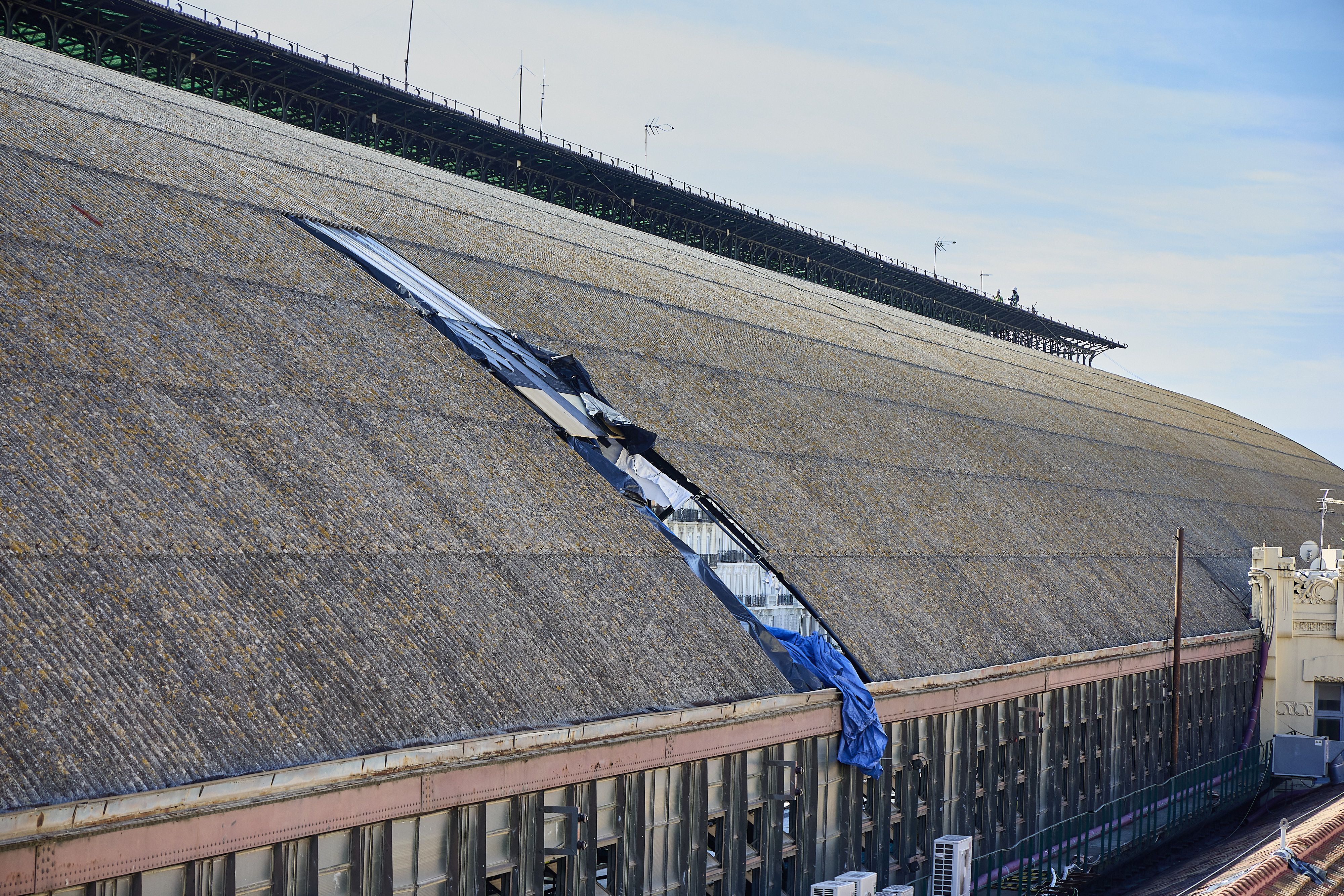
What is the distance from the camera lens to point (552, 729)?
65.8 ft

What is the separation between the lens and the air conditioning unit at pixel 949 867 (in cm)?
3042

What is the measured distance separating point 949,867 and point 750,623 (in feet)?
27.2

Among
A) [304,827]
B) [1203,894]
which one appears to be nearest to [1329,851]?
[1203,894]

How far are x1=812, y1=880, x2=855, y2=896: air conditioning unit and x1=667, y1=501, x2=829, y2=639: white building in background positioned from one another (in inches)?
231

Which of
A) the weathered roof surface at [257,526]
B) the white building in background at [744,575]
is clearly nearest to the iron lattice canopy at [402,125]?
the weathered roof surface at [257,526]

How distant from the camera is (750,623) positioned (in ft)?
90.0

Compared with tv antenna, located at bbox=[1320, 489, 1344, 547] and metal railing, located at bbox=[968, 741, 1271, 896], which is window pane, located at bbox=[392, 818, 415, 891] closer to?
metal railing, located at bbox=[968, 741, 1271, 896]

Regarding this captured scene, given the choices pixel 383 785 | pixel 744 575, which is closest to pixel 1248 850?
pixel 744 575

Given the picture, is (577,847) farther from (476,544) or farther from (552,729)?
(476,544)

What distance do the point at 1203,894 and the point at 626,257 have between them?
A: 34084 mm

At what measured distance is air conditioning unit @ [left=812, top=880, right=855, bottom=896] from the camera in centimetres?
2542

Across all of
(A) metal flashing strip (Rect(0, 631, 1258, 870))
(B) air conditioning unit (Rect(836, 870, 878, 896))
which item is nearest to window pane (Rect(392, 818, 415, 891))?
(A) metal flashing strip (Rect(0, 631, 1258, 870))

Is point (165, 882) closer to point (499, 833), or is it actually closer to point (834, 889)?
point (499, 833)

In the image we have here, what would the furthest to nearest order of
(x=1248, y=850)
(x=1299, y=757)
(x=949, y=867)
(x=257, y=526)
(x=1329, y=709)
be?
(x=1329, y=709) → (x=1299, y=757) → (x=1248, y=850) → (x=949, y=867) → (x=257, y=526)
